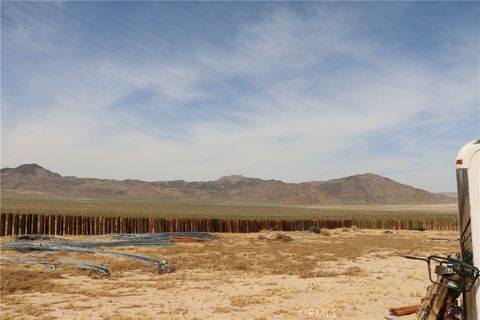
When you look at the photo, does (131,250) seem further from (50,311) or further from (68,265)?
(50,311)

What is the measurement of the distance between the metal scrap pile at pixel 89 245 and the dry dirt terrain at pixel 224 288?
0.48 meters

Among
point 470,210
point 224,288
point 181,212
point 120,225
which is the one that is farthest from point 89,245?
point 181,212

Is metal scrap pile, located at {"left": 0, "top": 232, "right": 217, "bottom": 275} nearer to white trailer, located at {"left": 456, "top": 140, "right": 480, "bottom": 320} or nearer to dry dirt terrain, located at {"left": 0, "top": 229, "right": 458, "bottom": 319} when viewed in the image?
dry dirt terrain, located at {"left": 0, "top": 229, "right": 458, "bottom": 319}

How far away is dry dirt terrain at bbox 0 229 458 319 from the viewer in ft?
37.5

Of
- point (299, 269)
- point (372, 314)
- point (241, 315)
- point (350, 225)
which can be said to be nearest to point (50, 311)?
point (241, 315)

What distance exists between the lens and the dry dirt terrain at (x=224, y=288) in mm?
11438

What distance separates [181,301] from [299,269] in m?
7.30

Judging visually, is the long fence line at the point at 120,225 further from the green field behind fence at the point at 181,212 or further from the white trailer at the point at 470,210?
the white trailer at the point at 470,210

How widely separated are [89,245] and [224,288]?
13.0 m

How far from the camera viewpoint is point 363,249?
2636 cm

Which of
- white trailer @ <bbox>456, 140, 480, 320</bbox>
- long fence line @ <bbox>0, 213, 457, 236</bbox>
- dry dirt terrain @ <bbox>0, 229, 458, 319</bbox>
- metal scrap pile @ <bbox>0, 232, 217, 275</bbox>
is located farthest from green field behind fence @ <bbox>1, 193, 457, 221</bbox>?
white trailer @ <bbox>456, 140, 480, 320</bbox>

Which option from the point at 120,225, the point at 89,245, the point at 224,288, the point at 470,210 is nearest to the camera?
the point at 470,210

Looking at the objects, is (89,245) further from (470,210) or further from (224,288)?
(470,210)

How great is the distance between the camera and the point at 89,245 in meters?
24.9
